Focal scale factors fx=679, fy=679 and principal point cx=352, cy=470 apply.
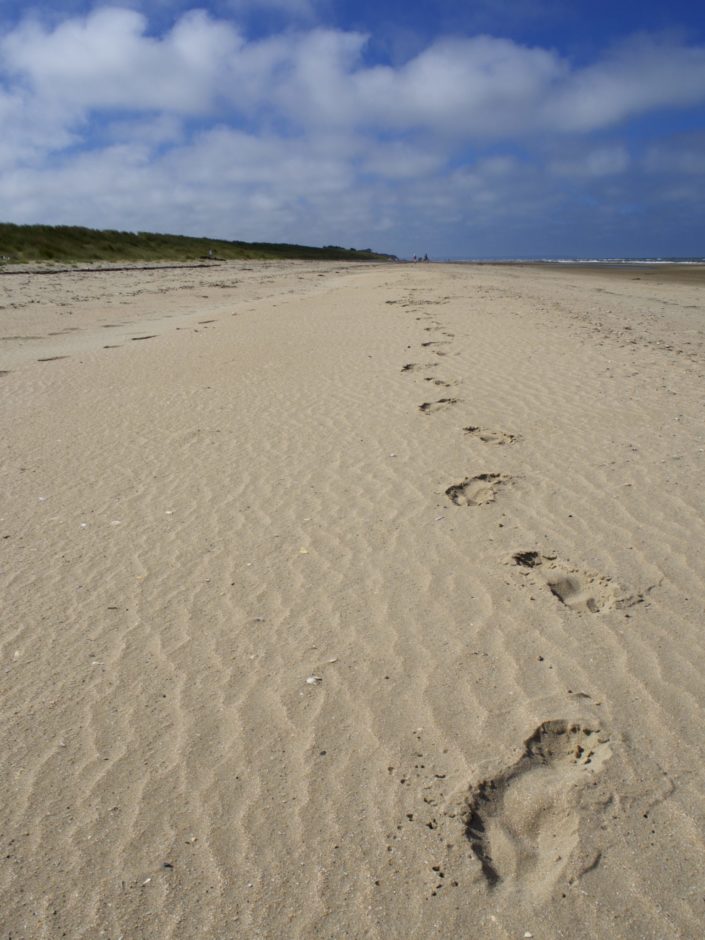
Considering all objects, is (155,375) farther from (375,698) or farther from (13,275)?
(13,275)

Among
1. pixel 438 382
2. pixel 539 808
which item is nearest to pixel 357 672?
pixel 539 808

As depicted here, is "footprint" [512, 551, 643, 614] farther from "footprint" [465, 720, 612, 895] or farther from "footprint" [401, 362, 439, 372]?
"footprint" [401, 362, 439, 372]

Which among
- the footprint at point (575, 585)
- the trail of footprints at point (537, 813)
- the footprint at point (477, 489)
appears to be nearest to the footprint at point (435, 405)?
the footprint at point (477, 489)

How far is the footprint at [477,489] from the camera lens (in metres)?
4.97

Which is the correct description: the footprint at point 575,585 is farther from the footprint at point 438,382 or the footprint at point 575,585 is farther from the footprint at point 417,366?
the footprint at point 417,366


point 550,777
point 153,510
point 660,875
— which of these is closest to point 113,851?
point 550,777

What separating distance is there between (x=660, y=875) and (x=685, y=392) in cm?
641

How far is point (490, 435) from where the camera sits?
249 inches

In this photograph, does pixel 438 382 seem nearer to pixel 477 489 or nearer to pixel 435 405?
pixel 435 405

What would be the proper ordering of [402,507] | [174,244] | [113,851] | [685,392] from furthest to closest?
[174,244] → [685,392] → [402,507] → [113,851]

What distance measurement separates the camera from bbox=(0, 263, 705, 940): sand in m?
2.15

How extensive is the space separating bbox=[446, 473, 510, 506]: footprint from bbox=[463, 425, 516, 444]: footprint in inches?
33.8

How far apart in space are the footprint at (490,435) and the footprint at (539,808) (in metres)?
3.67

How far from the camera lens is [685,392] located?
24.7 feet
